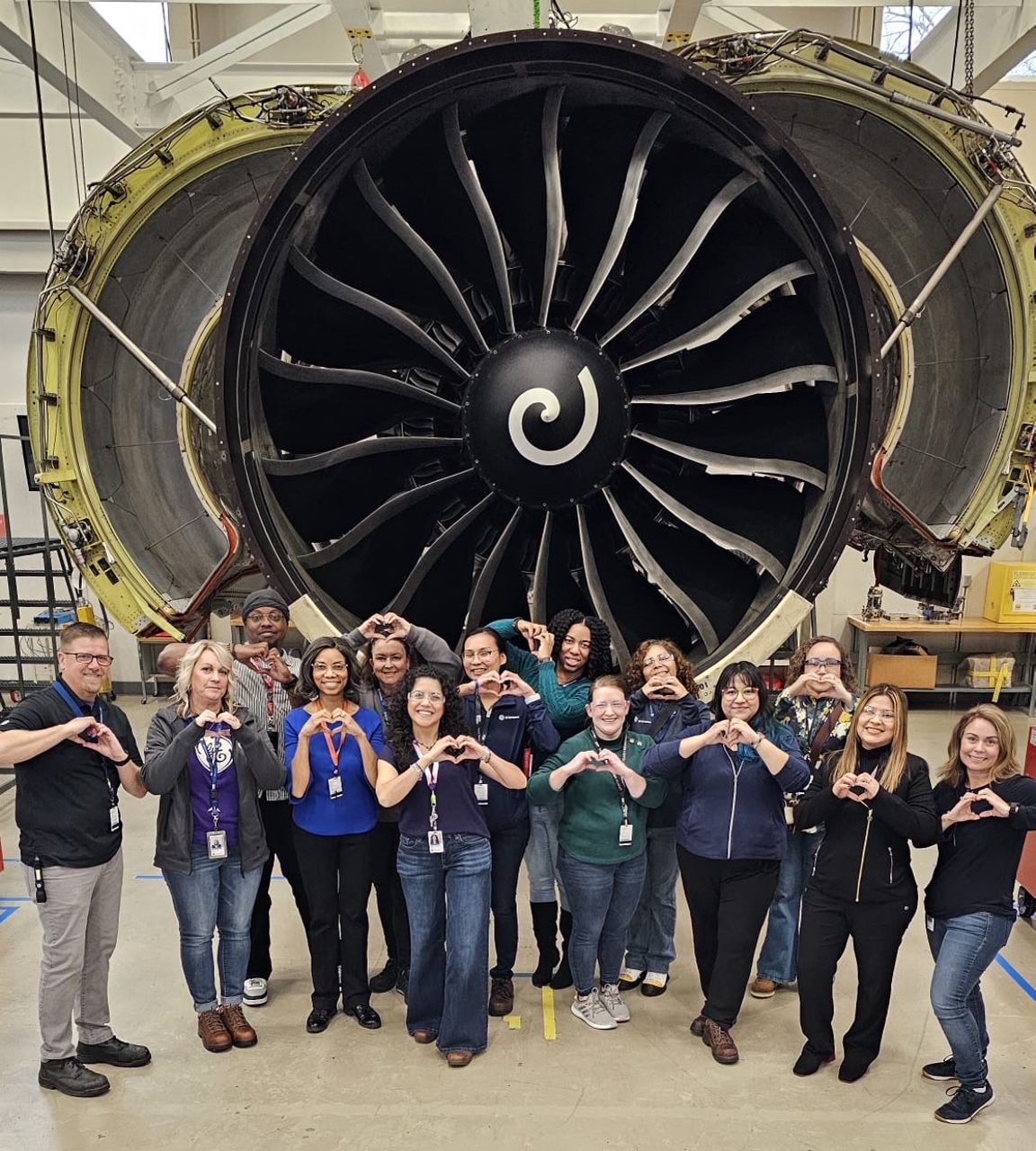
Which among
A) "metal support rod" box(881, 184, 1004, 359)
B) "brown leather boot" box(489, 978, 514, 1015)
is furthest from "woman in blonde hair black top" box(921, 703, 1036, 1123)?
"brown leather boot" box(489, 978, 514, 1015)

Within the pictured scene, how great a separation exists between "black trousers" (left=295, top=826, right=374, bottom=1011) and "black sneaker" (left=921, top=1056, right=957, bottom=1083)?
1982mm

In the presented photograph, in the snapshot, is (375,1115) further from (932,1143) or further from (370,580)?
→ (370,580)

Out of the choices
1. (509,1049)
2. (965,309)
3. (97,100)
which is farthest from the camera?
(97,100)

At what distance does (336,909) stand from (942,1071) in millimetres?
2157

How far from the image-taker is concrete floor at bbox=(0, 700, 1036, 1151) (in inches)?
103

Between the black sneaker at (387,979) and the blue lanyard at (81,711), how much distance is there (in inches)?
50.8

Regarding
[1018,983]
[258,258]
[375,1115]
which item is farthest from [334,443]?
[1018,983]

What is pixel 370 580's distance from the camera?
3.72 meters

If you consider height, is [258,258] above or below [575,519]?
above

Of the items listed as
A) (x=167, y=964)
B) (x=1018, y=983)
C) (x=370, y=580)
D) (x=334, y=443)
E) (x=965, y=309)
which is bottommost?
(x=1018, y=983)

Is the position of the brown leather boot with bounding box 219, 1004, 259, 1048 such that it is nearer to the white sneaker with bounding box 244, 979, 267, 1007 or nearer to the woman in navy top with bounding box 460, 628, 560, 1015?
the white sneaker with bounding box 244, 979, 267, 1007

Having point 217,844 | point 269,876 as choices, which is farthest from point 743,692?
point 269,876

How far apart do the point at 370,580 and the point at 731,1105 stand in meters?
2.36

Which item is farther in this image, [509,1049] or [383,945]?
[383,945]
